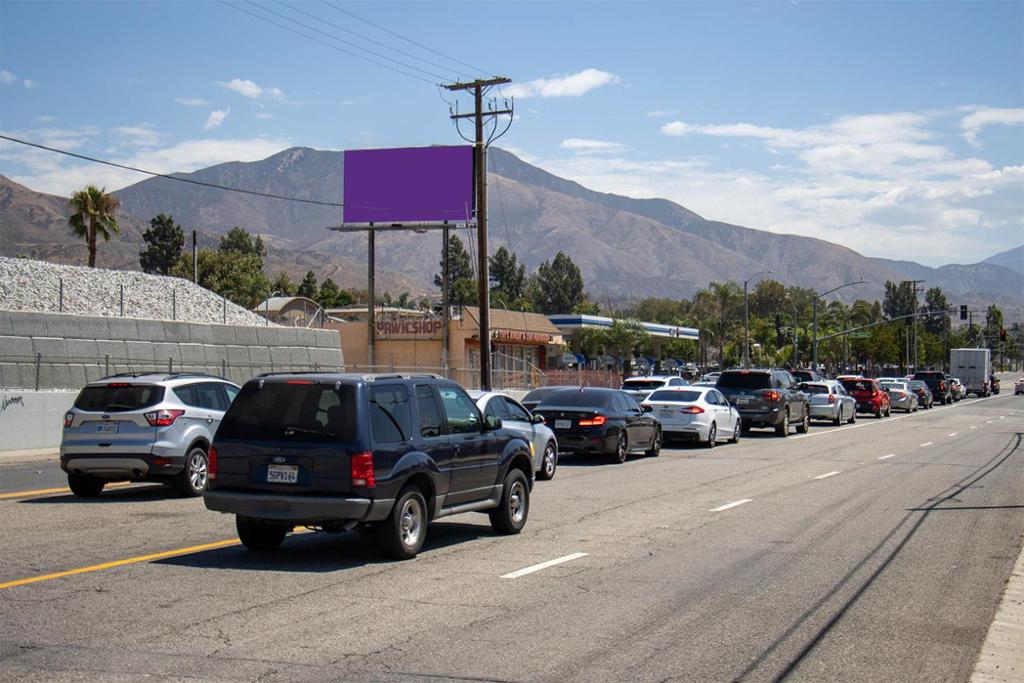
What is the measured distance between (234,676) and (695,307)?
529 ft

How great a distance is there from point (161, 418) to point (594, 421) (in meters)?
10.5

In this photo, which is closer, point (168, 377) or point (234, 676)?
point (234, 676)

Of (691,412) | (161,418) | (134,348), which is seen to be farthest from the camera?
(134,348)

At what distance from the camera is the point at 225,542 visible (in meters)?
12.4

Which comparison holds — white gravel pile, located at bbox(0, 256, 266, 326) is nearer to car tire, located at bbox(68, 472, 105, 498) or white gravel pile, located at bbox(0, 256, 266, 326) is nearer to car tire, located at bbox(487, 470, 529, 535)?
car tire, located at bbox(68, 472, 105, 498)

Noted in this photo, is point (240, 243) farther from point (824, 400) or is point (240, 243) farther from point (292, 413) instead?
point (292, 413)

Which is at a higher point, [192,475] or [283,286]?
[283,286]


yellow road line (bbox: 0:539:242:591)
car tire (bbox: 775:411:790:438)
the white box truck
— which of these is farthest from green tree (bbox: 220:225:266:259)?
yellow road line (bbox: 0:539:242:591)

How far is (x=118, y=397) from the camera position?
16.5 metres

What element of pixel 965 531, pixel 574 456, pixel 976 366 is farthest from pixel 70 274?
pixel 976 366

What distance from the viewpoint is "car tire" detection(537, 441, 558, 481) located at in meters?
20.6

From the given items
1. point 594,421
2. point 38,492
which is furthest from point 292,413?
point 594,421

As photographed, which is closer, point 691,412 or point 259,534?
point 259,534

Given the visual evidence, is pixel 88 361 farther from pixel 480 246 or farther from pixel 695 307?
pixel 695 307
